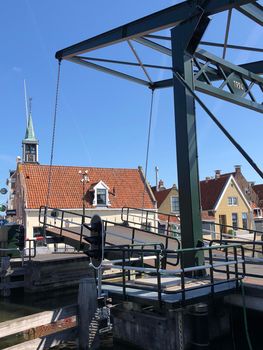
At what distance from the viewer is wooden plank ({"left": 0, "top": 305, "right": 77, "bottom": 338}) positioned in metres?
6.06

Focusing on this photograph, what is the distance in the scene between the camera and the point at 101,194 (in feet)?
117

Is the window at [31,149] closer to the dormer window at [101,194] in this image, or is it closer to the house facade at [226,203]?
the house facade at [226,203]

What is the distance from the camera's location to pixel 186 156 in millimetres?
8219

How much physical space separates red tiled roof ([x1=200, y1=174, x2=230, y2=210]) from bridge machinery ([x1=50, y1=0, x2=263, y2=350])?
35574mm

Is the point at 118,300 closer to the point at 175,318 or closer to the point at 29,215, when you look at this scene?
the point at 175,318

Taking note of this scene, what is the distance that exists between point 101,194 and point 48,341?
1161 inches

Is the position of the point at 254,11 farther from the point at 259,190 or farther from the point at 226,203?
the point at 259,190

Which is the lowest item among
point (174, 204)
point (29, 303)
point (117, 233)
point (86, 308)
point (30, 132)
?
point (29, 303)

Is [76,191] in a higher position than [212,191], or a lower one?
lower

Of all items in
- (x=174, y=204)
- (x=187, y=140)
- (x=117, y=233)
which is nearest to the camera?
(x=187, y=140)

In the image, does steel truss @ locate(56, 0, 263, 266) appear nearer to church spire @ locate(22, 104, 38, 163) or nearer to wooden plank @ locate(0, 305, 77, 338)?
wooden plank @ locate(0, 305, 77, 338)

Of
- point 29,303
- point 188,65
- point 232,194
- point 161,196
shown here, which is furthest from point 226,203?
point 188,65

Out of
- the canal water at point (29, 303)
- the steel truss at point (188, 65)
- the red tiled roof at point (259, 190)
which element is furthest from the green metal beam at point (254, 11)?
the red tiled roof at point (259, 190)

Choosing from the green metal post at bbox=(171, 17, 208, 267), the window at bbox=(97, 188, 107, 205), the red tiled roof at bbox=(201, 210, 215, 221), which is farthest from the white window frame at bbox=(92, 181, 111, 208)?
the green metal post at bbox=(171, 17, 208, 267)
